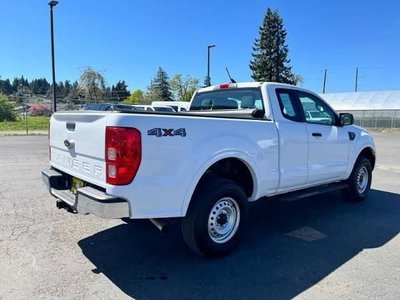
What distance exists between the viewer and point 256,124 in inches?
178

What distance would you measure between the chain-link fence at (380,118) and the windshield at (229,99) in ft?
130

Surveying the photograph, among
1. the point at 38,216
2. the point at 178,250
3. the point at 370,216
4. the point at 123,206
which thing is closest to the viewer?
the point at 123,206

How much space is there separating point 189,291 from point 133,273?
2.23 ft

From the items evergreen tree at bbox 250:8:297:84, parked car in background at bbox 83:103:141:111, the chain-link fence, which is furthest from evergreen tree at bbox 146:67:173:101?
parked car in background at bbox 83:103:141:111

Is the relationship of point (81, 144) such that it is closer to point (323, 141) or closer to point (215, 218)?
point (215, 218)

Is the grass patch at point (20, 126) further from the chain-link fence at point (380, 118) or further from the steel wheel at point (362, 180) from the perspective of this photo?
the chain-link fence at point (380, 118)

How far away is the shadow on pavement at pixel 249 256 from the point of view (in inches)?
139

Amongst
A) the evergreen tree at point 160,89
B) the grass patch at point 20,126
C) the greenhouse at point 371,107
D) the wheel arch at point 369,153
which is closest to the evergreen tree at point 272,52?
the greenhouse at point 371,107

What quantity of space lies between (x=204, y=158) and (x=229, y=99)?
206cm

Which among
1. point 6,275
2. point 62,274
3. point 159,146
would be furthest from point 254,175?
point 6,275

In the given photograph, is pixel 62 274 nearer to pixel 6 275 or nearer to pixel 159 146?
pixel 6 275

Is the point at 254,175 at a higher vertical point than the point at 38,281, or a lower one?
higher

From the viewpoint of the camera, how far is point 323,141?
18.7 feet

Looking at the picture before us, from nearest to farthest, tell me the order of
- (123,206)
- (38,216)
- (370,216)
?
(123,206) → (38,216) → (370,216)
